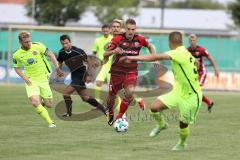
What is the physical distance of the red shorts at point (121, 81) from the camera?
16844 millimetres

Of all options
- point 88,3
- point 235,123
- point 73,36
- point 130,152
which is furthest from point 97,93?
point 88,3

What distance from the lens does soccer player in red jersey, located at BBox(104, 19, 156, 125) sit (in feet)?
53.4

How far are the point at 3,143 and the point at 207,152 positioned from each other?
3.62m

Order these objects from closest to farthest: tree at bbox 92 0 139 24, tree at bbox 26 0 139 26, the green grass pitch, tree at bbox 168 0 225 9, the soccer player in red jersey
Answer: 1. the green grass pitch
2. the soccer player in red jersey
3. tree at bbox 26 0 139 26
4. tree at bbox 92 0 139 24
5. tree at bbox 168 0 225 9

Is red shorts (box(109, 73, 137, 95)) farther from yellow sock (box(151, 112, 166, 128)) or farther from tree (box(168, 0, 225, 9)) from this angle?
tree (box(168, 0, 225, 9))

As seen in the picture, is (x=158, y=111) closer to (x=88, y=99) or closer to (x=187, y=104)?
(x=187, y=104)

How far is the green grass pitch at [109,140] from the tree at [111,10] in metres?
47.3

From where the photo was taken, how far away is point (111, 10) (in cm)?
6769

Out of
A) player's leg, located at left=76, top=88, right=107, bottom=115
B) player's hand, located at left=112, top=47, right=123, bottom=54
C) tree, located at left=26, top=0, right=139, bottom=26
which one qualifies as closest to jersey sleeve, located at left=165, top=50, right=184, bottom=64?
player's hand, located at left=112, top=47, right=123, bottom=54

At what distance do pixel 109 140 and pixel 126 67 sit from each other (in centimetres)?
283

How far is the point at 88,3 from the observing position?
212 ft

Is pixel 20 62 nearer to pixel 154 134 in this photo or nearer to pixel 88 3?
pixel 154 134

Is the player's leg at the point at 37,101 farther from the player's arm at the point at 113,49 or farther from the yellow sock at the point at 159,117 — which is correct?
the yellow sock at the point at 159,117

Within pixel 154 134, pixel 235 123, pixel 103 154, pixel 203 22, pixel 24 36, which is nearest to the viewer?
pixel 103 154
